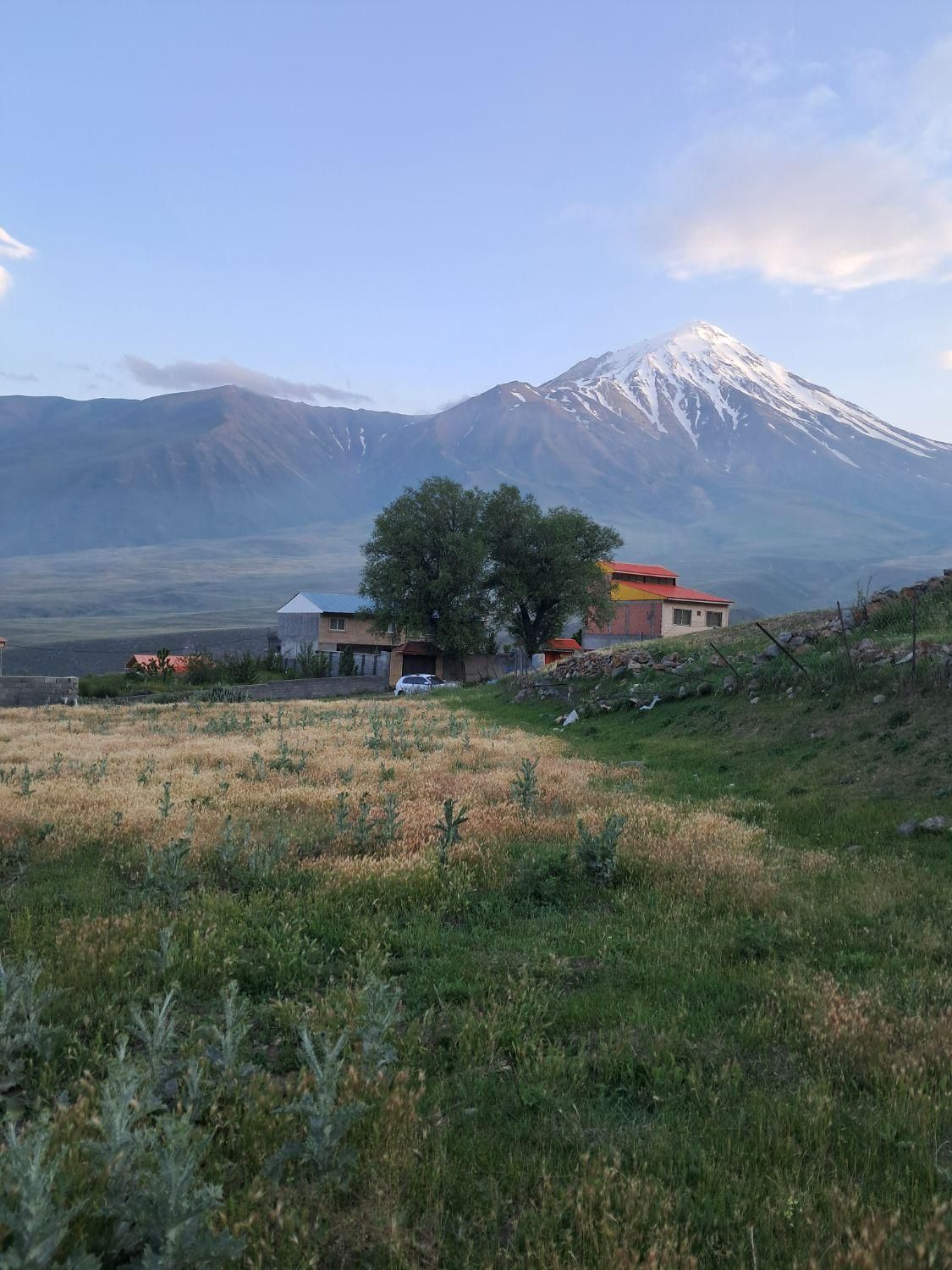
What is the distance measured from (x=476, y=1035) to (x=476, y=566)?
6046 cm

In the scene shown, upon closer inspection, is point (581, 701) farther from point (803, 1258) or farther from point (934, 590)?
point (803, 1258)

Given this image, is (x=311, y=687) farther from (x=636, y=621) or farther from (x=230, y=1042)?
(x=230, y=1042)

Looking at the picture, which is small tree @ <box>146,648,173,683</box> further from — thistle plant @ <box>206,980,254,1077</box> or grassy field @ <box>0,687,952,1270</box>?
thistle plant @ <box>206,980,254,1077</box>

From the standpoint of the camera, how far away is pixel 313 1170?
3924mm

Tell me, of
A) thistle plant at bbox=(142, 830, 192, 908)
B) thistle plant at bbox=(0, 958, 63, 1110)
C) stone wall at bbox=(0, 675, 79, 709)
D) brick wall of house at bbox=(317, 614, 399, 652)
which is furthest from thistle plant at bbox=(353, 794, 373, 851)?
brick wall of house at bbox=(317, 614, 399, 652)

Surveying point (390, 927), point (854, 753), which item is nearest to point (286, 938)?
point (390, 927)

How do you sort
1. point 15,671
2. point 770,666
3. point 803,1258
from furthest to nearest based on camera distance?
1. point 15,671
2. point 770,666
3. point 803,1258

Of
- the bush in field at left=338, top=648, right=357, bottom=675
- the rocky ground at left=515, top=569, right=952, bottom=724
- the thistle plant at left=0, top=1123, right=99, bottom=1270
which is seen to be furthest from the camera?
the bush in field at left=338, top=648, right=357, bottom=675

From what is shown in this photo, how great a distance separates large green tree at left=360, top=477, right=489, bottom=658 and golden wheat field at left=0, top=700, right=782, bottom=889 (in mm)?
41788

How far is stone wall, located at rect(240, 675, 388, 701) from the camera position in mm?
54844

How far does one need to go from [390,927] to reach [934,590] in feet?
65.9

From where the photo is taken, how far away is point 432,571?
66.1 meters

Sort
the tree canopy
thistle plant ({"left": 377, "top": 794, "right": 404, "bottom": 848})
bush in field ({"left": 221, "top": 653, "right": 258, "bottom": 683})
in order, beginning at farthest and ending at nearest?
the tree canopy
bush in field ({"left": 221, "top": 653, "right": 258, "bottom": 683})
thistle plant ({"left": 377, "top": 794, "right": 404, "bottom": 848})

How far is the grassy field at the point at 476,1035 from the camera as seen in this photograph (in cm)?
352
